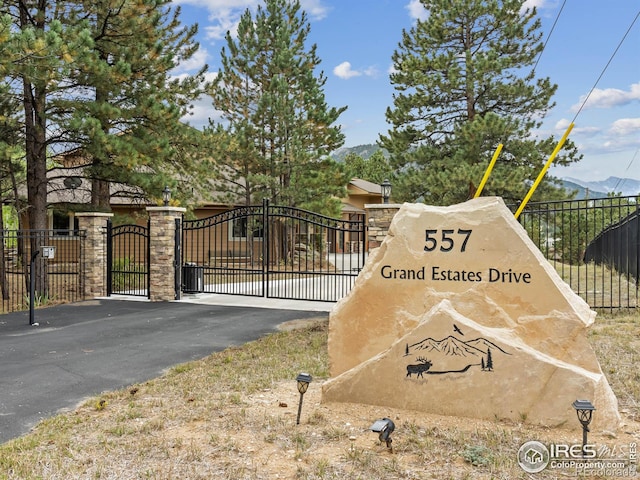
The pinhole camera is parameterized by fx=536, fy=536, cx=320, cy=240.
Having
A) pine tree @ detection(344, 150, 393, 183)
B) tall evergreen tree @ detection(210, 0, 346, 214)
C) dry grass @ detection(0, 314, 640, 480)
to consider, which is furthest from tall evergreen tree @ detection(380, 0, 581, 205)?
pine tree @ detection(344, 150, 393, 183)

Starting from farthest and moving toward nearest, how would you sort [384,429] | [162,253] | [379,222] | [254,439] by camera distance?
[162,253]
[379,222]
[254,439]
[384,429]

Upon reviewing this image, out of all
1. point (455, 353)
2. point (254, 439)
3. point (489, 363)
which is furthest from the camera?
point (455, 353)

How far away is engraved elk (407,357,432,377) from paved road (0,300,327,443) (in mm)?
3523

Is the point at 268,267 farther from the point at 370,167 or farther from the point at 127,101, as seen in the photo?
the point at 370,167

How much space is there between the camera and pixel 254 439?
4352mm

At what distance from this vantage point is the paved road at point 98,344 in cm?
598

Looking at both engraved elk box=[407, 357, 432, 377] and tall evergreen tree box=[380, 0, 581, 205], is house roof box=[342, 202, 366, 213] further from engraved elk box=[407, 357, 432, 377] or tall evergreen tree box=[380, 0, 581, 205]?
engraved elk box=[407, 357, 432, 377]

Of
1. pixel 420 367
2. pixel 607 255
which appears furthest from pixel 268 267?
pixel 607 255

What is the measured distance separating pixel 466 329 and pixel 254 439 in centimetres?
200

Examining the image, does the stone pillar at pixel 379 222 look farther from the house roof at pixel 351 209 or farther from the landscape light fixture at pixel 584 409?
the house roof at pixel 351 209

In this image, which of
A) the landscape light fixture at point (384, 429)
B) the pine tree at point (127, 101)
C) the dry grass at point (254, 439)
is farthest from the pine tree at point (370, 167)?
the landscape light fixture at point (384, 429)

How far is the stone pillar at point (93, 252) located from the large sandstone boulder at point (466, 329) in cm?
1100

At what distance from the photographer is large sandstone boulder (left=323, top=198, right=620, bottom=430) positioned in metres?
4.41

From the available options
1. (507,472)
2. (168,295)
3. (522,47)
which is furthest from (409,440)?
(522,47)
